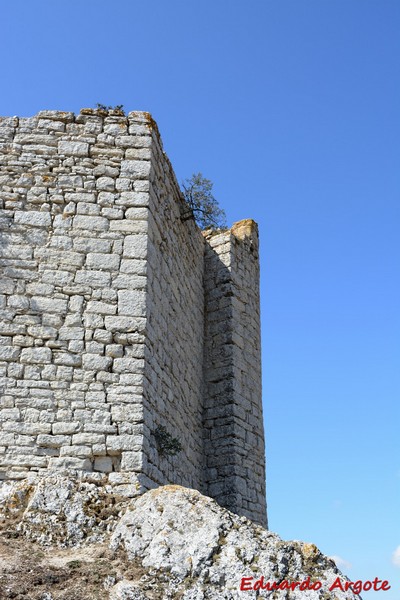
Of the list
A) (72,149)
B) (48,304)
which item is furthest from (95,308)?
(72,149)

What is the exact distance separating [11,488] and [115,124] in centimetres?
425

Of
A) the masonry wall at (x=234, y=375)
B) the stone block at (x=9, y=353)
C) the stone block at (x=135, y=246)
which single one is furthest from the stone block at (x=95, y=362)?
the masonry wall at (x=234, y=375)

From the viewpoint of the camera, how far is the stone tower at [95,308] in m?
6.96

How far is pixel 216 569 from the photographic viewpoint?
5.31m

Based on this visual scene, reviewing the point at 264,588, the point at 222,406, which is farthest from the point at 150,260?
the point at 264,588

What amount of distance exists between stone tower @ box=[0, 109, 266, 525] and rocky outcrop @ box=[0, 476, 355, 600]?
498 mm

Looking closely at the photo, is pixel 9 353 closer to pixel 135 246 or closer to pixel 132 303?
pixel 132 303

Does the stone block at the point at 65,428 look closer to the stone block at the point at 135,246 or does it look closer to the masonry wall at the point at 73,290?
the masonry wall at the point at 73,290

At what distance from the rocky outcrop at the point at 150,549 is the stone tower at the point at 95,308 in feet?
1.64

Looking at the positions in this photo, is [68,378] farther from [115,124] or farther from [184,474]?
[115,124]

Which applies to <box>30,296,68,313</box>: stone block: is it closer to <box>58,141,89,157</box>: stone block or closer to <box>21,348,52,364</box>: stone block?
<box>21,348,52,364</box>: stone block

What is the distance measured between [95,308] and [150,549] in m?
2.76

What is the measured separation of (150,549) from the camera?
5.59m

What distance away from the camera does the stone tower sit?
22.9 ft
